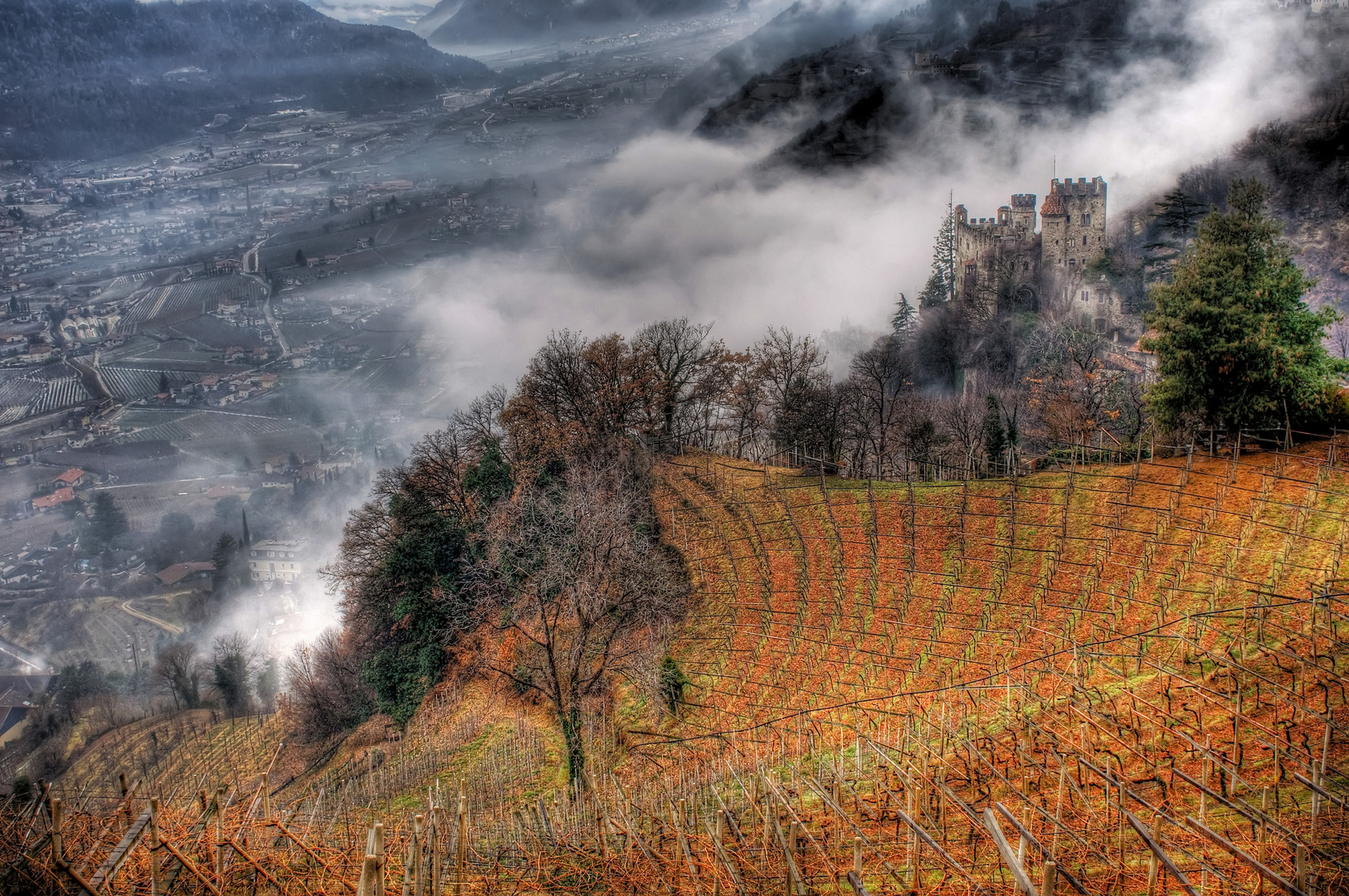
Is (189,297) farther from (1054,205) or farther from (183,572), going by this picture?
(1054,205)

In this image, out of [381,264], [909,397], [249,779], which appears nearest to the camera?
[249,779]

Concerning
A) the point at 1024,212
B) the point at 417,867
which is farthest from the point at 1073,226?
the point at 417,867

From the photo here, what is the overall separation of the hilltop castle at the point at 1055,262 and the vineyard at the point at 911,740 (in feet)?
134

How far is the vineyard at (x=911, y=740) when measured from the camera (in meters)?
10.2

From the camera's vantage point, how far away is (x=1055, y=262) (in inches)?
2586

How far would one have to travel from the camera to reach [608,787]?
16.7 metres

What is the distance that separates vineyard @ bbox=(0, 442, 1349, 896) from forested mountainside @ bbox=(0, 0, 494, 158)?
157m

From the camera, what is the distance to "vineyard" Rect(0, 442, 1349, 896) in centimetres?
1016

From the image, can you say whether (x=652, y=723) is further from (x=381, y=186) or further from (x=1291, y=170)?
(x=381, y=186)

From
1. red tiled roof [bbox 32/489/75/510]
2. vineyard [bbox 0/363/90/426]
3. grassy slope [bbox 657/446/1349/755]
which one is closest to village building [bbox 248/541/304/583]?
red tiled roof [bbox 32/489/75/510]

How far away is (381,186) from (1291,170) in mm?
126136

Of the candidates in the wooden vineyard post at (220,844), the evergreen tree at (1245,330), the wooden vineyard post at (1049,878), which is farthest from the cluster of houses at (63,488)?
the wooden vineyard post at (1049,878)

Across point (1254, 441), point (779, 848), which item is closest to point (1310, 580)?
point (1254, 441)

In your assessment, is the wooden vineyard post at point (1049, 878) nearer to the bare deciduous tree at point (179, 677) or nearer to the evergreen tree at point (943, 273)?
the bare deciduous tree at point (179, 677)
